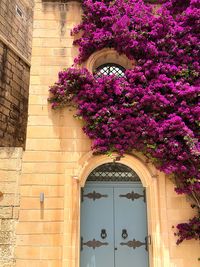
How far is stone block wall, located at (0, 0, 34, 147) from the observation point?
1094 cm

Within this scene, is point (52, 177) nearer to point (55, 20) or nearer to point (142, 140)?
point (142, 140)

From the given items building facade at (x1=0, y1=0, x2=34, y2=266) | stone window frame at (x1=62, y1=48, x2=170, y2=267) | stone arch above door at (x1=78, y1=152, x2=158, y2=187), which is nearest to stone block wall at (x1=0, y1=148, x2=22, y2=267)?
stone window frame at (x1=62, y1=48, x2=170, y2=267)

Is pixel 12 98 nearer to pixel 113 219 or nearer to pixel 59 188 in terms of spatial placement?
pixel 59 188

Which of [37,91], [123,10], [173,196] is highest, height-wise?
[123,10]

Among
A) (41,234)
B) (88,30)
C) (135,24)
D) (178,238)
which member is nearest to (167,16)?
(135,24)

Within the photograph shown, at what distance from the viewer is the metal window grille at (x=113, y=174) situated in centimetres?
721

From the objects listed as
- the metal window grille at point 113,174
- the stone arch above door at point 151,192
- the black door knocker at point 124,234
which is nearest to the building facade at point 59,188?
the stone arch above door at point 151,192

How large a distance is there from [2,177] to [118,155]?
2299mm

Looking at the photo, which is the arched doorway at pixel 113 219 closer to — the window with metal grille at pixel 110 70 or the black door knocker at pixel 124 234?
the black door knocker at pixel 124 234

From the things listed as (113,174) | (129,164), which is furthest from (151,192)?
(113,174)

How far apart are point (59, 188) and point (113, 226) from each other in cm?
132

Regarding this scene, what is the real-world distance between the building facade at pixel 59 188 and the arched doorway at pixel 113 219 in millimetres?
187

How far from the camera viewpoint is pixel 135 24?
7707 mm

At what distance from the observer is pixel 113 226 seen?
22.5ft
